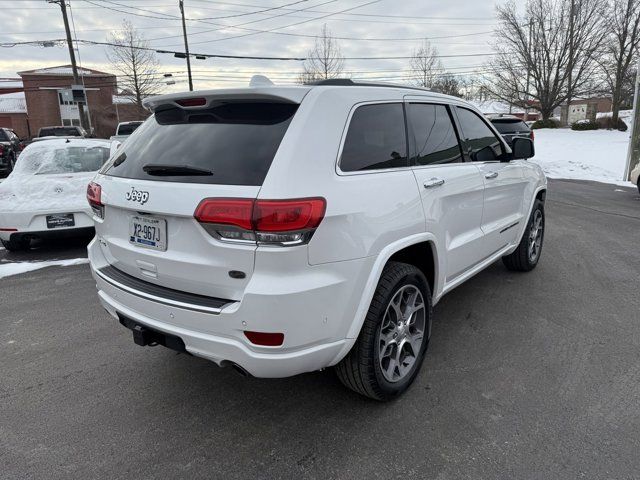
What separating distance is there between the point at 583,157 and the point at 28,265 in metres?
21.0

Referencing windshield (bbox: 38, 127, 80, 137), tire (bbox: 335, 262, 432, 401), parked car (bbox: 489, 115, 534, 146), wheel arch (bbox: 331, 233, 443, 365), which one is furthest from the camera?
windshield (bbox: 38, 127, 80, 137)

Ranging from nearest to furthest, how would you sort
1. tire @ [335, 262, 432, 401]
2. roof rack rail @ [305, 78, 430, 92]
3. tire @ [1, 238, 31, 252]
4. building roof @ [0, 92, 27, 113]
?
tire @ [335, 262, 432, 401] → roof rack rail @ [305, 78, 430, 92] → tire @ [1, 238, 31, 252] → building roof @ [0, 92, 27, 113]

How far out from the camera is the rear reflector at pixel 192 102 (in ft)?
8.63

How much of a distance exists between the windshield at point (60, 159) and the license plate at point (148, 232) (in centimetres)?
470

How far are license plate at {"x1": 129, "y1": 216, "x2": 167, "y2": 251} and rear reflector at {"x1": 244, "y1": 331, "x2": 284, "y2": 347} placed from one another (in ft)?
2.21

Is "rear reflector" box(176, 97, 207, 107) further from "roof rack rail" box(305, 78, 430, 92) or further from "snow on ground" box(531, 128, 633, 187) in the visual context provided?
"snow on ground" box(531, 128, 633, 187)

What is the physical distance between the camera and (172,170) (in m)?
2.48

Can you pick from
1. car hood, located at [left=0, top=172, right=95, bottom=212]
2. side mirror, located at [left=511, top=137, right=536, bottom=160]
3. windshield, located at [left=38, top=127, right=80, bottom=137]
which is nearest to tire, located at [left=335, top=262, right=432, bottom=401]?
Answer: side mirror, located at [left=511, top=137, right=536, bottom=160]

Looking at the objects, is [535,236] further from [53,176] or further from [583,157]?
[583,157]

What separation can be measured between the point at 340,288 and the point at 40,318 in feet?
10.9

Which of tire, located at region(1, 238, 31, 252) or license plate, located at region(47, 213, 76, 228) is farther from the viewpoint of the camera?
tire, located at region(1, 238, 31, 252)

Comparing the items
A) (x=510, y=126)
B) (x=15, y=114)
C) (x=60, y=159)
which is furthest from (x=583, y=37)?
(x=15, y=114)

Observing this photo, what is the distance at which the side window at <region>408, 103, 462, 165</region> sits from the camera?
312cm

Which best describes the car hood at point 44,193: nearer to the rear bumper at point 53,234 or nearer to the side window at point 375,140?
the rear bumper at point 53,234
